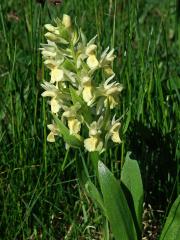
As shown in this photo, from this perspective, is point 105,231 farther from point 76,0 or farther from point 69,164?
point 76,0

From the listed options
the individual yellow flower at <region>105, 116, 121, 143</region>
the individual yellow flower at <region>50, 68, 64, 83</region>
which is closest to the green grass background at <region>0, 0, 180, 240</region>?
the individual yellow flower at <region>105, 116, 121, 143</region>

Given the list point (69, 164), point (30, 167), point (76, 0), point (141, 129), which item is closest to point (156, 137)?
point (141, 129)

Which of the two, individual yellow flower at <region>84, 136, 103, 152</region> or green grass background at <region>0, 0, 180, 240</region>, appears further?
green grass background at <region>0, 0, 180, 240</region>

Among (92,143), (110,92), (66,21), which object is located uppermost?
(66,21)

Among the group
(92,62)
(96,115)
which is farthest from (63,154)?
(92,62)

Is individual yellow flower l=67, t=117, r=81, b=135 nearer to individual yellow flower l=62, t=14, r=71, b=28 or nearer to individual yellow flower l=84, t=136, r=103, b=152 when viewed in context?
individual yellow flower l=84, t=136, r=103, b=152

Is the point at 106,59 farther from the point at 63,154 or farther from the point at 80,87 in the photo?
the point at 63,154

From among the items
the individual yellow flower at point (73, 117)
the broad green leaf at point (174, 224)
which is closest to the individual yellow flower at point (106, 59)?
the individual yellow flower at point (73, 117)
